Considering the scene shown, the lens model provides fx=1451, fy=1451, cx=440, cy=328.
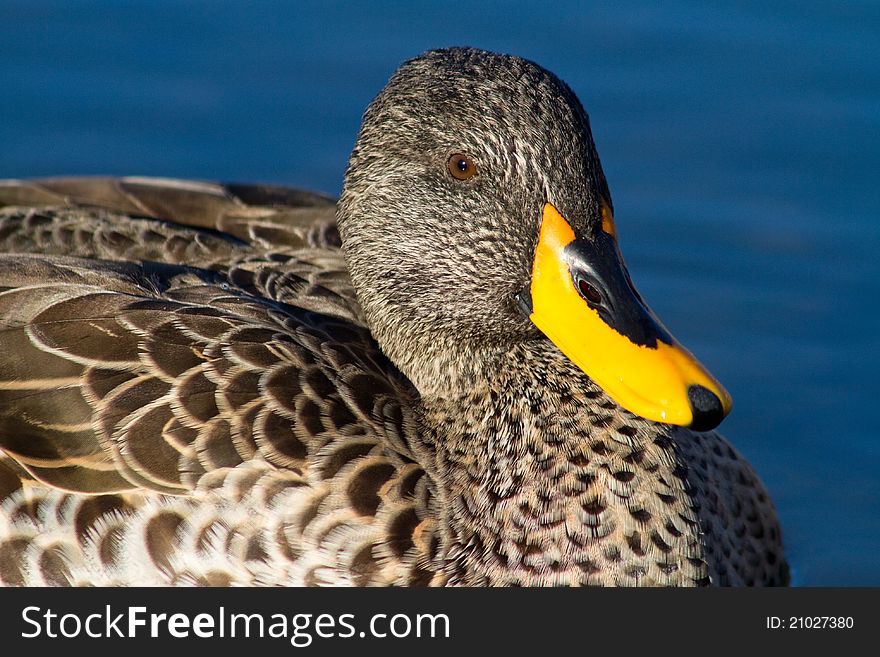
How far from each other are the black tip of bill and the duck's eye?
1101 millimetres

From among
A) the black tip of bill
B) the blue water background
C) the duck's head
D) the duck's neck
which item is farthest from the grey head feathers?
the blue water background

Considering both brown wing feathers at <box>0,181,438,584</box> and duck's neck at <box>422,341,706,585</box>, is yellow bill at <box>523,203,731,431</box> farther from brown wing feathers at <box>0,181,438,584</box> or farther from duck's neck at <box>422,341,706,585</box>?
brown wing feathers at <box>0,181,438,584</box>

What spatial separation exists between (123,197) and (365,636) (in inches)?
107

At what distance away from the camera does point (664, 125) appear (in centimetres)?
882

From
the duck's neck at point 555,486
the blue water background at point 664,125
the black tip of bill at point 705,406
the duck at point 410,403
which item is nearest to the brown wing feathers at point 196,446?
the duck at point 410,403

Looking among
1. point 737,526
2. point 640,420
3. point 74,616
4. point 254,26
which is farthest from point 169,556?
point 254,26

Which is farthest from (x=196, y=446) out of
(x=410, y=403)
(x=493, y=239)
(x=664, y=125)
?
(x=664, y=125)

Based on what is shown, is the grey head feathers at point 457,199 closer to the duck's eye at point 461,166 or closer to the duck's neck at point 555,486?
the duck's eye at point 461,166

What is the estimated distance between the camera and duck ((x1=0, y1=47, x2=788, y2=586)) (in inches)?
193

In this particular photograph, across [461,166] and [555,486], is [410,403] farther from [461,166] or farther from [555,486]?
[461,166]

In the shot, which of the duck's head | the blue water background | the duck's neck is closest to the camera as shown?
the duck's head

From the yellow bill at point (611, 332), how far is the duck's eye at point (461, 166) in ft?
1.03

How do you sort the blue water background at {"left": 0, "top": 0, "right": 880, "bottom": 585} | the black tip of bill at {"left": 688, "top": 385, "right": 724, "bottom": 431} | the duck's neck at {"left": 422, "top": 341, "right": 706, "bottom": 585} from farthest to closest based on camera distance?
the blue water background at {"left": 0, "top": 0, "right": 880, "bottom": 585}, the duck's neck at {"left": 422, "top": 341, "right": 706, "bottom": 585}, the black tip of bill at {"left": 688, "top": 385, "right": 724, "bottom": 431}

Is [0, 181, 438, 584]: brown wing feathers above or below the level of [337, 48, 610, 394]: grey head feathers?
below
